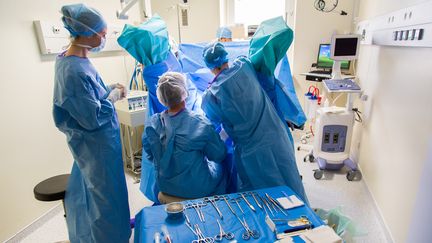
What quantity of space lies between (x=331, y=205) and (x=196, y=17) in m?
2.93

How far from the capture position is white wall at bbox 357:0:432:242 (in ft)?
4.64

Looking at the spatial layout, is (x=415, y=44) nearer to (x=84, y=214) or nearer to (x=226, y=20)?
(x=84, y=214)

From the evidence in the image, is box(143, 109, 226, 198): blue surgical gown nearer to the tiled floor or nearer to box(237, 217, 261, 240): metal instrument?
box(237, 217, 261, 240): metal instrument

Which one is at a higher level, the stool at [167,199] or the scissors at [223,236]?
the scissors at [223,236]

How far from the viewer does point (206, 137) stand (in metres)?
1.42

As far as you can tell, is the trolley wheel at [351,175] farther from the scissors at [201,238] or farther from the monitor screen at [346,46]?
the scissors at [201,238]

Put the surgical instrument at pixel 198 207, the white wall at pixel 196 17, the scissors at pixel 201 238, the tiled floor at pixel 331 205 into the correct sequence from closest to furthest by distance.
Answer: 1. the scissors at pixel 201 238
2. the surgical instrument at pixel 198 207
3. the tiled floor at pixel 331 205
4. the white wall at pixel 196 17

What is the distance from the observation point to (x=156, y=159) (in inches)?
59.0

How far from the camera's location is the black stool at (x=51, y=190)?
1478 millimetres

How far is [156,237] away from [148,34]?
53.7 inches

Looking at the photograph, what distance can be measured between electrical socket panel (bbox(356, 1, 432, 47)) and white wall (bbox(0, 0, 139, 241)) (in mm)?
2402

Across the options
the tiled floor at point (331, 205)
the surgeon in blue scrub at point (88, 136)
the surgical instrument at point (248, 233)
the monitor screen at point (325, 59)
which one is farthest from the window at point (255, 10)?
the surgical instrument at point (248, 233)

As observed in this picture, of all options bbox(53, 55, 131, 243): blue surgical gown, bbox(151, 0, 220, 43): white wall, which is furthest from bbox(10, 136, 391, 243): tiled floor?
bbox(151, 0, 220, 43): white wall

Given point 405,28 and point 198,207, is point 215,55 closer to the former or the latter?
point 198,207
